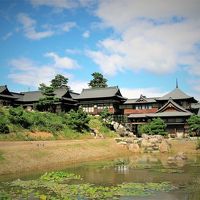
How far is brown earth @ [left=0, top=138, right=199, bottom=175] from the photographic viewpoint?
30.2m

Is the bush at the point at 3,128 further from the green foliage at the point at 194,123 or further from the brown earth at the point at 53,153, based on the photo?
the green foliage at the point at 194,123

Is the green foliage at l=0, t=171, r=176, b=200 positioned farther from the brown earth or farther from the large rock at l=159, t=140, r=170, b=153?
the large rock at l=159, t=140, r=170, b=153

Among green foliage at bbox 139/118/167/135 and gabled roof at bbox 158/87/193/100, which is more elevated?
gabled roof at bbox 158/87/193/100

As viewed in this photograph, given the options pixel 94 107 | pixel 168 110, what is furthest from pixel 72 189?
pixel 94 107

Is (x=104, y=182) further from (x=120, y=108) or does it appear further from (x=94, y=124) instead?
(x=120, y=108)

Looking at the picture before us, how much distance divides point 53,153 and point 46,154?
1.35 meters

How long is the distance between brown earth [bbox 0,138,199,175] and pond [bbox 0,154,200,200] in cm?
327

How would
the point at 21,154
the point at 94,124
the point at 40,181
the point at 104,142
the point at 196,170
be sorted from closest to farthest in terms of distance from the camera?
the point at 40,181
the point at 196,170
the point at 21,154
the point at 104,142
the point at 94,124

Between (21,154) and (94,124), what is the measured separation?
31259mm

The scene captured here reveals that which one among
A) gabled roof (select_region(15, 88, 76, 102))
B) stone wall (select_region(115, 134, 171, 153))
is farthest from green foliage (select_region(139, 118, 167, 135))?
gabled roof (select_region(15, 88, 76, 102))

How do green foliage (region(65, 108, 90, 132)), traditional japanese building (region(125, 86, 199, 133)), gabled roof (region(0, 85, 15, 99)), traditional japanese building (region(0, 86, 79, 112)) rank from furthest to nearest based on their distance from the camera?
traditional japanese building (region(0, 86, 79, 112)), gabled roof (region(0, 85, 15, 99)), traditional japanese building (region(125, 86, 199, 133)), green foliage (region(65, 108, 90, 132))

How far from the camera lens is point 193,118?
5728 centimetres

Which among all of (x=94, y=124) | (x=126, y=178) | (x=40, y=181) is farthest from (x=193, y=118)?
(x=40, y=181)

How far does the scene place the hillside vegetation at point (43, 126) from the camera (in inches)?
1702
